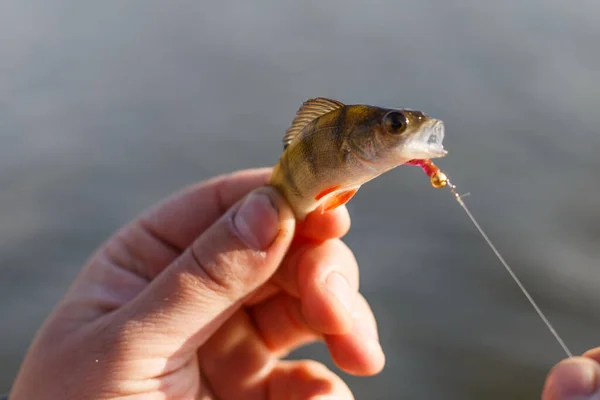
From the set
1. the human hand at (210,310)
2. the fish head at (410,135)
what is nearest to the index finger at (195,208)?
the human hand at (210,310)

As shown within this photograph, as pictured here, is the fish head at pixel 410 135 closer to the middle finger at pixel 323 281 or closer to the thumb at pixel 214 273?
the thumb at pixel 214 273

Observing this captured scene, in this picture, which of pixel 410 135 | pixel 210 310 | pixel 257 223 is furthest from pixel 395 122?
pixel 210 310

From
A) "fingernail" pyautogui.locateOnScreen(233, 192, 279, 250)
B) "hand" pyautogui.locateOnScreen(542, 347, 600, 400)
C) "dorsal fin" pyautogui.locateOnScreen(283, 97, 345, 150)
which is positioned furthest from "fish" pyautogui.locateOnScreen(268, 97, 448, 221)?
"hand" pyautogui.locateOnScreen(542, 347, 600, 400)

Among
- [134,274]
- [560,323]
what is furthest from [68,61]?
[560,323]

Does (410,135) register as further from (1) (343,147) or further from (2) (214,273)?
(2) (214,273)

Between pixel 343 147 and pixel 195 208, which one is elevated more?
pixel 343 147

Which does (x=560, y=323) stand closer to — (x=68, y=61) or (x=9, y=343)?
(x=9, y=343)
